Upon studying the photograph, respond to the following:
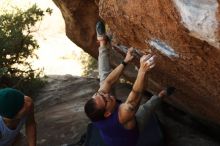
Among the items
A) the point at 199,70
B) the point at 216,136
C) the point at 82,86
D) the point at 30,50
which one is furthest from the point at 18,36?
the point at 199,70

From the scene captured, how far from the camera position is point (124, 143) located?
5.56 m

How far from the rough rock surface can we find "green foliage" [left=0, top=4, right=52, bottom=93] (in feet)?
2.05

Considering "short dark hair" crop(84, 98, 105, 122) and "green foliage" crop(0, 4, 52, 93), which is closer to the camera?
"short dark hair" crop(84, 98, 105, 122)

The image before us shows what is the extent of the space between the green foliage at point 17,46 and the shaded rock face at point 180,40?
444cm

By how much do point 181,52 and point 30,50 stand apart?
7264 millimetres

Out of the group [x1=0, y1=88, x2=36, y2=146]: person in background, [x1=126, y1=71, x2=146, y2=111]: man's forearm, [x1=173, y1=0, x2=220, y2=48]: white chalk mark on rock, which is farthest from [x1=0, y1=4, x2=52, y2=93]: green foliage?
[x1=173, y1=0, x2=220, y2=48]: white chalk mark on rock

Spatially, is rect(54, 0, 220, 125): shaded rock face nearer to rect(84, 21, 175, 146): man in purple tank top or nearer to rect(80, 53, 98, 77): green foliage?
rect(84, 21, 175, 146): man in purple tank top

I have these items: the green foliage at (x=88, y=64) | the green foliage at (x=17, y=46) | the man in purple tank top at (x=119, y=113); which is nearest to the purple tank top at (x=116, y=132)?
the man in purple tank top at (x=119, y=113)

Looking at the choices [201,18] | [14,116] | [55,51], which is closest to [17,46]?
[14,116]

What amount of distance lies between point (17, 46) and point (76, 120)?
3531mm

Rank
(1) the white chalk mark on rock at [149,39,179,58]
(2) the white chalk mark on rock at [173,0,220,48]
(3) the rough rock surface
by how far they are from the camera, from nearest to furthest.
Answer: (2) the white chalk mark on rock at [173,0,220,48] → (1) the white chalk mark on rock at [149,39,179,58] → (3) the rough rock surface

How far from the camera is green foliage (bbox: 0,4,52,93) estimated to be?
423 inches

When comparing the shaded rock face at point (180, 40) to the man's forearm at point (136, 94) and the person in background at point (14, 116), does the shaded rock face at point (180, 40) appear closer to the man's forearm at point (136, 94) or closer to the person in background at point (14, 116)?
the man's forearm at point (136, 94)

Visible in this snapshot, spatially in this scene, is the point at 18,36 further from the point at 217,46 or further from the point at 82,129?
the point at 217,46
